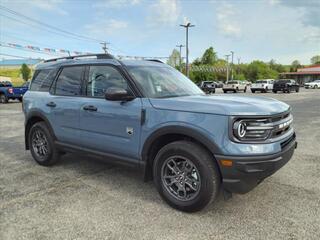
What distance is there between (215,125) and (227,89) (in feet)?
119

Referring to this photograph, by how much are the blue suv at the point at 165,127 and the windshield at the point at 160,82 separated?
0.05 ft

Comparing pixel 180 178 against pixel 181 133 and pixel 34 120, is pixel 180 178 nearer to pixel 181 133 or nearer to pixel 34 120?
pixel 181 133

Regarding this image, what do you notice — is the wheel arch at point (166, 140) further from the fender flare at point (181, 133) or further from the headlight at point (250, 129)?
the headlight at point (250, 129)

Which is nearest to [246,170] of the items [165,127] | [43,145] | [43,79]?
[165,127]

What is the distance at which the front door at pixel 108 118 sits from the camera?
12.6 ft

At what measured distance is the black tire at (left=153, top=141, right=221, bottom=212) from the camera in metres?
3.26

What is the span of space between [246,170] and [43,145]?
3.81 meters

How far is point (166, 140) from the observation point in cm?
371

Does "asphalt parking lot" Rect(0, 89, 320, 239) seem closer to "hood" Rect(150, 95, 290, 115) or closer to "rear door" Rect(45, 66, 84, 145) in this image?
"rear door" Rect(45, 66, 84, 145)

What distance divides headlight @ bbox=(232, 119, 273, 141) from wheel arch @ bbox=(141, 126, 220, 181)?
28cm

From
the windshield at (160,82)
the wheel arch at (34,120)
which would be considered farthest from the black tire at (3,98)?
the windshield at (160,82)

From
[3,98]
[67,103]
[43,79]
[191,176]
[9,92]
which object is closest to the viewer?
[191,176]

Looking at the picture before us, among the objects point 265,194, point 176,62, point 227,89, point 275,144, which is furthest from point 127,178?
point 176,62

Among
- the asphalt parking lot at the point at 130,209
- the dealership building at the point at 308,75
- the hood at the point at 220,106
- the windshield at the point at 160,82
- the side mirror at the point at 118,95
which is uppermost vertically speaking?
the dealership building at the point at 308,75
